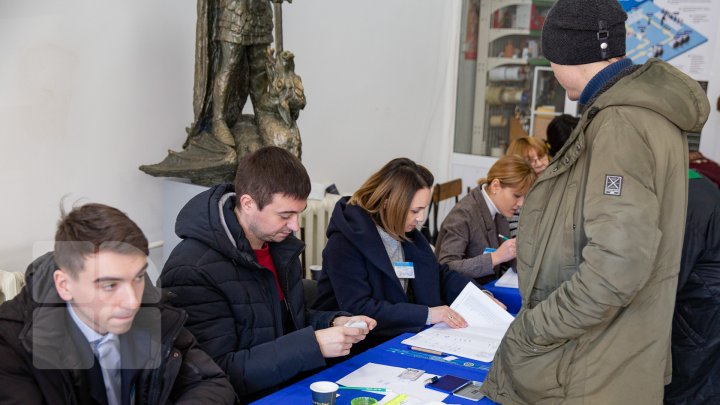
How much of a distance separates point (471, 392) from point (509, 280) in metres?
1.34

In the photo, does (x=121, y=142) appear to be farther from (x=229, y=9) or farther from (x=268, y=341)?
(x=268, y=341)

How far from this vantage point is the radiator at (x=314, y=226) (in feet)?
13.8

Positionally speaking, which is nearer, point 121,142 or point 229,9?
point 229,9

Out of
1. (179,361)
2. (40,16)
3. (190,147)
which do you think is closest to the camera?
(179,361)

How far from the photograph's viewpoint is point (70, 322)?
1.57m

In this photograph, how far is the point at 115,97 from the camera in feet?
11.1

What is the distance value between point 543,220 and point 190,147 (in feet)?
6.60

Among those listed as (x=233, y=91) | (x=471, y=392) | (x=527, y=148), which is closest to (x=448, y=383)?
(x=471, y=392)

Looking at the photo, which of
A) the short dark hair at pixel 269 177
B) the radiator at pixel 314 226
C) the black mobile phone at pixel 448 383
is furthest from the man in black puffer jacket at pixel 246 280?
the radiator at pixel 314 226

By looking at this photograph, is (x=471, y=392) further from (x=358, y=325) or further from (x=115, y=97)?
(x=115, y=97)

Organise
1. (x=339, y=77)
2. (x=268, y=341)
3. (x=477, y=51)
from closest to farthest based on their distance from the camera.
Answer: (x=268, y=341)
(x=339, y=77)
(x=477, y=51)

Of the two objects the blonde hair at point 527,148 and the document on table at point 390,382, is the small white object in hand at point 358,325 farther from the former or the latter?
the blonde hair at point 527,148

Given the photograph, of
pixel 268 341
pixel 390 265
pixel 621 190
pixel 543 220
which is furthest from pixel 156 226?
pixel 621 190

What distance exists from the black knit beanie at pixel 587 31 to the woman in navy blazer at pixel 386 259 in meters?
1.01
